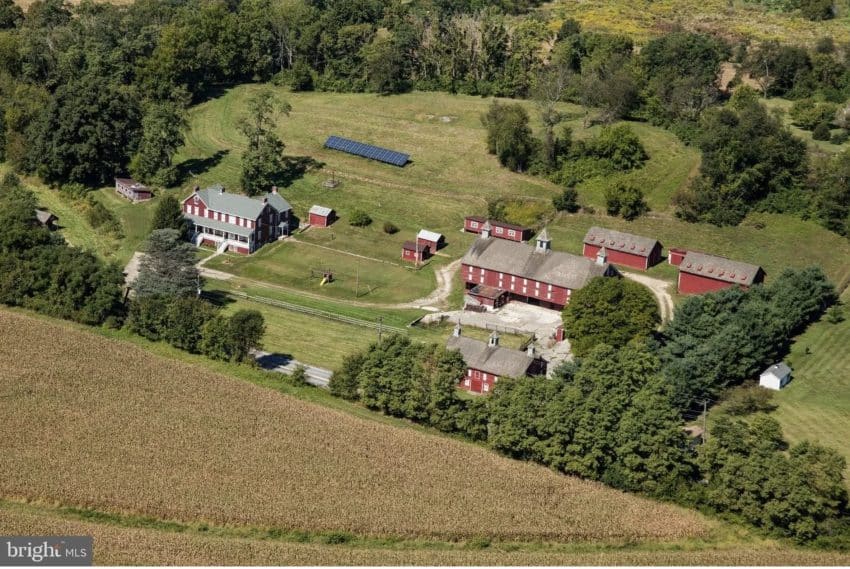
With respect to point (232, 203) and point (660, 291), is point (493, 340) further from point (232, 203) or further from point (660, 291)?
point (232, 203)

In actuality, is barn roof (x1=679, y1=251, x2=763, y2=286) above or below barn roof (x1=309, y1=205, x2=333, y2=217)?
above

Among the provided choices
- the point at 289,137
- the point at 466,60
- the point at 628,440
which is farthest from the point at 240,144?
the point at 628,440

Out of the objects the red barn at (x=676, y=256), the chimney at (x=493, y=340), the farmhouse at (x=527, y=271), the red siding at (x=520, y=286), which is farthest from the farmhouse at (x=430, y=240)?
the chimney at (x=493, y=340)

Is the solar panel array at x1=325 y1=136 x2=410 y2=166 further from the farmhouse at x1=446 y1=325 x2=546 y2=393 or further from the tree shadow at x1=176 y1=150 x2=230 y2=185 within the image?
the farmhouse at x1=446 y1=325 x2=546 y2=393

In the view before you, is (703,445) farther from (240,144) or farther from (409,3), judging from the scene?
(409,3)

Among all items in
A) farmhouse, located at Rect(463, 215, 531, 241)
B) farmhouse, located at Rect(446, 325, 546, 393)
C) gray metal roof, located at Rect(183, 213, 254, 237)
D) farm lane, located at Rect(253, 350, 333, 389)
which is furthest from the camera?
gray metal roof, located at Rect(183, 213, 254, 237)

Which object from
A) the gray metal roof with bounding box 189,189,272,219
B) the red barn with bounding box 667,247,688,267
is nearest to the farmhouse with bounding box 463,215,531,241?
the red barn with bounding box 667,247,688,267
